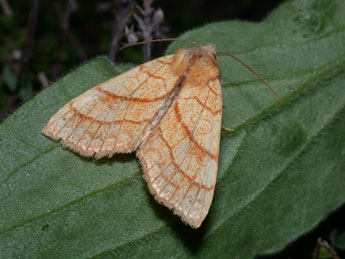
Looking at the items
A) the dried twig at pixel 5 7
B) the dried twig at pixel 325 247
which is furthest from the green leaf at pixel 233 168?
the dried twig at pixel 5 7

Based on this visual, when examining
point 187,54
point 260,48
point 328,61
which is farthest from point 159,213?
point 328,61

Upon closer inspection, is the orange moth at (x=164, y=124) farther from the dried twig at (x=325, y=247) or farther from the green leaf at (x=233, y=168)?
the dried twig at (x=325, y=247)

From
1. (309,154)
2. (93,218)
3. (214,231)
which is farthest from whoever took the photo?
(309,154)

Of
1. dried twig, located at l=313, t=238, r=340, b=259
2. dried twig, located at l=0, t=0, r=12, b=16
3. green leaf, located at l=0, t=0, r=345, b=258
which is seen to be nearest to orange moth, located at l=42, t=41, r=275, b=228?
green leaf, located at l=0, t=0, r=345, b=258

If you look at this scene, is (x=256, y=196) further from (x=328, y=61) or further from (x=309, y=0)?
(x=309, y=0)

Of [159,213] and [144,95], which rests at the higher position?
[144,95]

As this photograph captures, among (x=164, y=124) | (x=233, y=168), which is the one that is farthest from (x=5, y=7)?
(x=233, y=168)

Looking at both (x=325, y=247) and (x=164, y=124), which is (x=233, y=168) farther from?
(x=325, y=247)
